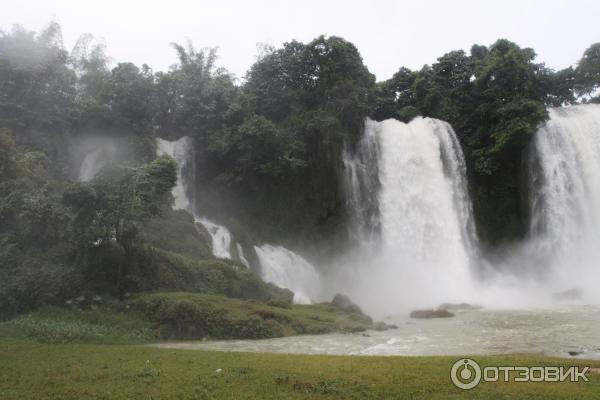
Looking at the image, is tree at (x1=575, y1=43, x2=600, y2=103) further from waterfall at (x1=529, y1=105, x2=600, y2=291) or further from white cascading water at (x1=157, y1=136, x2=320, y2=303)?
white cascading water at (x1=157, y1=136, x2=320, y2=303)

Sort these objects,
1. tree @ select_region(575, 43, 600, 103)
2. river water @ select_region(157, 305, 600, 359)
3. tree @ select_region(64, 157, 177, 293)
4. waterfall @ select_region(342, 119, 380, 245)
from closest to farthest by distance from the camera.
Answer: river water @ select_region(157, 305, 600, 359)
tree @ select_region(64, 157, 177, 293)
waterfall @ select_region(342, 119, 380, 245)
tree @ select_region(575, 43, 600, 103)

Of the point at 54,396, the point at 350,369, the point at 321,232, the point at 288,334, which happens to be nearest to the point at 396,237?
the point at 321,232

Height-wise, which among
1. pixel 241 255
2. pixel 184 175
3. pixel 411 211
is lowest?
pixel 241 255

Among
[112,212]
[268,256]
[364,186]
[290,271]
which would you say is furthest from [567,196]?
[112,212]

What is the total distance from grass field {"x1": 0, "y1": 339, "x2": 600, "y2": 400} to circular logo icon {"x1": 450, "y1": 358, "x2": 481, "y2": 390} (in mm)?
138

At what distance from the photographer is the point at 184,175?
32.3 m

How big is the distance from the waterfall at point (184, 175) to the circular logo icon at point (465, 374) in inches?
720

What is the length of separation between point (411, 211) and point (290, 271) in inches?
339

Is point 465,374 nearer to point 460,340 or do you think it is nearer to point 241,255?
point 460,340

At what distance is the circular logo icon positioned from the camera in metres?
8.13

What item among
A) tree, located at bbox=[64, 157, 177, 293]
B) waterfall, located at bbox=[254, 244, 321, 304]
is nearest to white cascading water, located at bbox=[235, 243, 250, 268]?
waterfall, located at bbox=[254, 244, 321, 304]

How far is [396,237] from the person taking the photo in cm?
3089

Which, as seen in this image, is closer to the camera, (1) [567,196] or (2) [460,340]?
(2) [460,340]

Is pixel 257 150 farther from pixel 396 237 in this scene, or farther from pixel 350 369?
pixel 350 369
